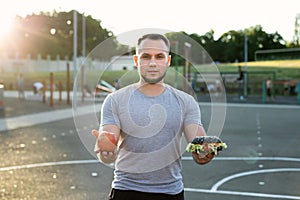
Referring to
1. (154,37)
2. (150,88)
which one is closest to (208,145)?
(150,88)

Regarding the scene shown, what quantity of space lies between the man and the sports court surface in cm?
397

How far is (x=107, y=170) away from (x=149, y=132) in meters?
6.08

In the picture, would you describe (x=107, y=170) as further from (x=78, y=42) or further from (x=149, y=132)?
(x=78, y=42)

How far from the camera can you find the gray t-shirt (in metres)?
2.66

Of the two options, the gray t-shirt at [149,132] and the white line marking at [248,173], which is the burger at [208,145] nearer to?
the gray t-shirt at [149,132]

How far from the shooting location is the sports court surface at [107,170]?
6902 millimetres

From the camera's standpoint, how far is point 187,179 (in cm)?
785

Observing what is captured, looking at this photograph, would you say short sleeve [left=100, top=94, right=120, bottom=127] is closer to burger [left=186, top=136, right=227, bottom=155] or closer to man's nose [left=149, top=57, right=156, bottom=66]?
man's nose [left=149, top=57, right=156, bottom=66]

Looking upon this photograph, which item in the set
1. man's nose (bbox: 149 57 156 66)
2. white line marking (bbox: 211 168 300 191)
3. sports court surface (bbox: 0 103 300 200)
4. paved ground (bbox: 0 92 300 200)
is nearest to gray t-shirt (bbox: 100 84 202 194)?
man's nose (bbox: 149 57 156 66)

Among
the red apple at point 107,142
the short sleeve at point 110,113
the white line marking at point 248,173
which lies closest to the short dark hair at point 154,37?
the short sleeve at point 110,113

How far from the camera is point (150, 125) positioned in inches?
105

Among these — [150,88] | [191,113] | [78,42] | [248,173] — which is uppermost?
[78,42]

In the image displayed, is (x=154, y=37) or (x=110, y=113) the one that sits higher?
(x=154, y=37)

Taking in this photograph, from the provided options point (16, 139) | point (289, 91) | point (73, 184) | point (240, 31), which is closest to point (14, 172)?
point (73, 184)
